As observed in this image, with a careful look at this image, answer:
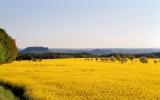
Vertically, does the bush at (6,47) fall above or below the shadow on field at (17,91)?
above

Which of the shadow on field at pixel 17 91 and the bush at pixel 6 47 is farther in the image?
the bush at pixel 6 47

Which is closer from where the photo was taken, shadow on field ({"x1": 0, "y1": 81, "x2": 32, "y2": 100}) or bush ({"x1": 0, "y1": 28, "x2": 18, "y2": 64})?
shadow on field ({"x1": 0, "y1": 81, "x2": 32, "y2": 100})

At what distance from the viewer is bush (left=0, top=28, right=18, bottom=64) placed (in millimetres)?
64150

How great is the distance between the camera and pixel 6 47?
217ft

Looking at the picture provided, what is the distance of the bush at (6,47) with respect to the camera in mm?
64150

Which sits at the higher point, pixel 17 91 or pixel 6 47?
pixel 6 47

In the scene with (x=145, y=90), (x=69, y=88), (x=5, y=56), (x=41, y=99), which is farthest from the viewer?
(x=5, y=56)

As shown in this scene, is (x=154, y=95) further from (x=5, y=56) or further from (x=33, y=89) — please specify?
(x=5, y=56)

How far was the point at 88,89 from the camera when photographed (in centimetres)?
2500

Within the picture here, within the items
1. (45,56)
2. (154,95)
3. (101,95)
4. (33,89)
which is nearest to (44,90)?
(33,89)

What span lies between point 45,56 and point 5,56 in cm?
2961

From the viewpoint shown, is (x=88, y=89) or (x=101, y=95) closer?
(x=101, y=95)

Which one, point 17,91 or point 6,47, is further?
point 6,47

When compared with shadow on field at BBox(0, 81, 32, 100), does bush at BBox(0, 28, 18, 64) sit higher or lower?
higher
